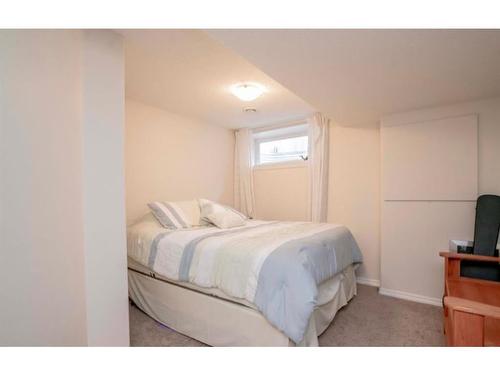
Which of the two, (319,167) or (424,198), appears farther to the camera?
(319,167)

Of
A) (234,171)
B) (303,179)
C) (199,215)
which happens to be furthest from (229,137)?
(199,215)

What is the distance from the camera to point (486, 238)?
6.61ft

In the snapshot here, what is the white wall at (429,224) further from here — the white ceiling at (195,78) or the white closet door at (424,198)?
the white ceiling at (195,78)

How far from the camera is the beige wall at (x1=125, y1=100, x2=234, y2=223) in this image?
2787 mm

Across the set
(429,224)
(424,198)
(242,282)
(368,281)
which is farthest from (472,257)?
(242,282)

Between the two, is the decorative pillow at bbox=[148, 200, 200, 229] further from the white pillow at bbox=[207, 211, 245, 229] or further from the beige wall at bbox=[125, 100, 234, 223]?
the beige wall at bbox=[125, 100, 234, 223]

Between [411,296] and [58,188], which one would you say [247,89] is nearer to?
[58,188]

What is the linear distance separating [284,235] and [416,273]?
1551mm

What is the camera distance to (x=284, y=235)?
2102mm

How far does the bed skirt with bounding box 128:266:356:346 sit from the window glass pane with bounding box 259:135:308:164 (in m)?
1.88

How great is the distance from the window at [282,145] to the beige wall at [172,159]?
50cm

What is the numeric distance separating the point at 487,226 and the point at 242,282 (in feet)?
6.95

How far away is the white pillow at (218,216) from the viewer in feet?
8.55
